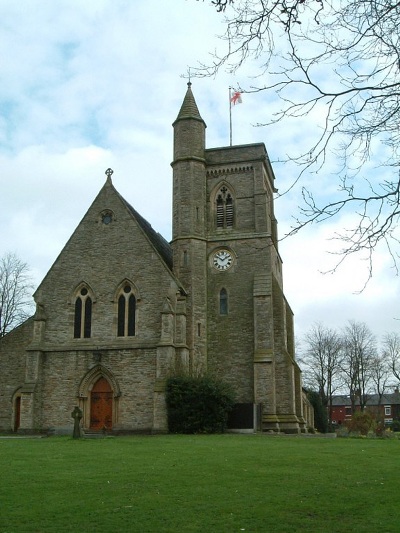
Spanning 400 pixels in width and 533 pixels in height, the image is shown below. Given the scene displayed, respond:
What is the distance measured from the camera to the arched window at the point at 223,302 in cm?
3600

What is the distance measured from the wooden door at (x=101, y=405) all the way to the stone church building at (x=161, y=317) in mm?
53

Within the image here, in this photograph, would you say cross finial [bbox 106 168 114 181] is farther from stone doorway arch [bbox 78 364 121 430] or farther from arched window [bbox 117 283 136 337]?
stone doorway arch [bbox 78 364 121 430]

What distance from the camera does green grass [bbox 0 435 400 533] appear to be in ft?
28.7

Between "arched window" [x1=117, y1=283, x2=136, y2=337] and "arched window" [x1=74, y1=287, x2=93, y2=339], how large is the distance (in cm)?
171

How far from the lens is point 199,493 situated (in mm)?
10891

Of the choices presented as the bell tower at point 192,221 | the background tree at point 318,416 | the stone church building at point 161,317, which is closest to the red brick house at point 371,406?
the background tree at point 318,416

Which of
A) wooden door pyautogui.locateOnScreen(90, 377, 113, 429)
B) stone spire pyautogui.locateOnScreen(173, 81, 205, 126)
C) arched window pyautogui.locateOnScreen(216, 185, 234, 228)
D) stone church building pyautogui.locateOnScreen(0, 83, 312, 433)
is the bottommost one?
wooden door pyautogui.locateOnScreen(90, 377, 113, 429)

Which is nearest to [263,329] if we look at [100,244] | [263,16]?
[100,244]

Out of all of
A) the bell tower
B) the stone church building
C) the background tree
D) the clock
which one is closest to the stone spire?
the bell tower

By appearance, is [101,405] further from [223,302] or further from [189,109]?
[189,109]

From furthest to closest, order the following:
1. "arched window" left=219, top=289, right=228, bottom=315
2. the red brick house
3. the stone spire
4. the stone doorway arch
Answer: the red brick house < the stone spire < "arched window" left=219, top=289, right=228, bottom=315 < the stone doorway arch

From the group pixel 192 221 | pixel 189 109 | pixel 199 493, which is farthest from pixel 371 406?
pixel 199 493

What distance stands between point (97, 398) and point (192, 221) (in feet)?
37.3

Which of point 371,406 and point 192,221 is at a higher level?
point 192,221
